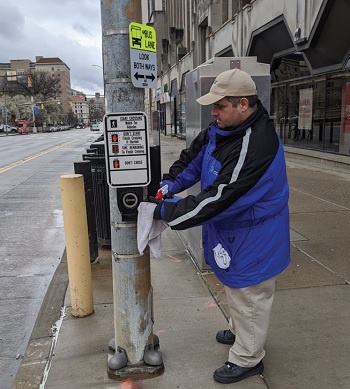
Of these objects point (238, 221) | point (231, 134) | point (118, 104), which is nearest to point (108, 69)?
point (118, 104)

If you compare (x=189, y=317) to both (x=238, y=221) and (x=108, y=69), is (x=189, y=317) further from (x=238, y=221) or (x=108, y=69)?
(x=108, y=69)

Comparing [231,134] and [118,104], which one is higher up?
[118,104]

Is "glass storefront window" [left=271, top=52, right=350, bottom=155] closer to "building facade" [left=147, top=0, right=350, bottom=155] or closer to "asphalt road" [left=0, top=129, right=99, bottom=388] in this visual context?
"building facade" [left=147, top=0, right=350, bottom=155]

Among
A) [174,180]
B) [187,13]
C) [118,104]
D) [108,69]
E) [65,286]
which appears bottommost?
[65,286]

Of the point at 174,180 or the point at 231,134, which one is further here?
the point at 174,180

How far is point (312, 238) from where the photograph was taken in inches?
232

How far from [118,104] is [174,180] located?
72cm

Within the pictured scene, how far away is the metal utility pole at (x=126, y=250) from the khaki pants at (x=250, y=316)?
0.56 metres

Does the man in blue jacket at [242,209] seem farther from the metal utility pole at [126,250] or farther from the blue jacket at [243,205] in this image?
the metal utility pole at [126,250]

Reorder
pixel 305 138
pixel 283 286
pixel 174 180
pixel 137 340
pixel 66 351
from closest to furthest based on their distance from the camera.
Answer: pixel 137 340 < pixel 174 180 < pixel 66 351 < pixel 283 286 < pixel 305 138

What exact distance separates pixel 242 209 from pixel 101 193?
11.1ft

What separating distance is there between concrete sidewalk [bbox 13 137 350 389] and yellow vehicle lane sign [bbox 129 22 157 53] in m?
2.13

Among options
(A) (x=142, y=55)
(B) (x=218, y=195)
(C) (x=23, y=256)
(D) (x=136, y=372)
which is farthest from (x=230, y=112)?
(C) (x=23, y=256)

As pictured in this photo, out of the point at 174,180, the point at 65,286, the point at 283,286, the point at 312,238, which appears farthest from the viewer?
the point at 312,238
